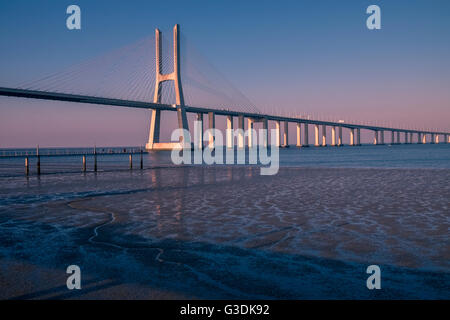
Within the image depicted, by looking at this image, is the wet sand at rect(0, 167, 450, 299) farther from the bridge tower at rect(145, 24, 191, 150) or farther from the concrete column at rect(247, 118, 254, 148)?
the concrete column at rect(247, 118, 254, 148)

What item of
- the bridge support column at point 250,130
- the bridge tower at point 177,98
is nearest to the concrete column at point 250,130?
the bridge support column at point 250,130

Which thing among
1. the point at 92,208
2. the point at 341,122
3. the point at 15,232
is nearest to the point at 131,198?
the point at 92,208

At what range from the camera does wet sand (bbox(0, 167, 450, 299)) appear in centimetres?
413

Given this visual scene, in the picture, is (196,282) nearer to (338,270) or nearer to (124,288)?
(124,288)

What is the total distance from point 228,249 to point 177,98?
5740 cm

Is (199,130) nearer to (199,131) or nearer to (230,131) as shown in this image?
(199,131)

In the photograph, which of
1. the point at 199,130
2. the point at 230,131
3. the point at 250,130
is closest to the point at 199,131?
the point at 199,130

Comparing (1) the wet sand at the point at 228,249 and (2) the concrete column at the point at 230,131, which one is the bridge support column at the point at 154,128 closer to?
(2) the concrete column at the point at 230,131

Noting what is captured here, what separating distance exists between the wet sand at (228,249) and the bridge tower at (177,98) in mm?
51609

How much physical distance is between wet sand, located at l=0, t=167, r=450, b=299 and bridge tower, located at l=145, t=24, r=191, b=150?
51609mm

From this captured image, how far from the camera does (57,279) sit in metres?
4.42

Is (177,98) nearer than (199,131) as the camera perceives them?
Yes

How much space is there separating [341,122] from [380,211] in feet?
361

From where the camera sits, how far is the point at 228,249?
5777mm
